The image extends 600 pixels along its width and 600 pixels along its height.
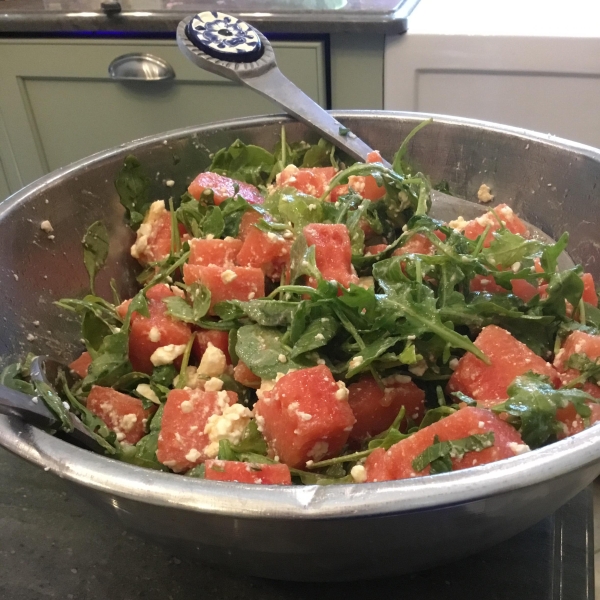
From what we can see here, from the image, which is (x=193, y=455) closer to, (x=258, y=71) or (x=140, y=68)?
(x=258, y=71)

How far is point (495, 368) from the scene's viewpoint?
2.30 ft

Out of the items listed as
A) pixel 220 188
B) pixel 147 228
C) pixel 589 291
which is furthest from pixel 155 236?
pixel 589 291

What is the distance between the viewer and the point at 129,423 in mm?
764

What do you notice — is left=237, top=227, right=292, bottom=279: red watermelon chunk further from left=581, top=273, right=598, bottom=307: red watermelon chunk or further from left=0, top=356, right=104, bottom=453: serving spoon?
left=581, top=273, right=598, bottom=307: red watermelon chunk

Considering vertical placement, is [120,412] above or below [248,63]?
below

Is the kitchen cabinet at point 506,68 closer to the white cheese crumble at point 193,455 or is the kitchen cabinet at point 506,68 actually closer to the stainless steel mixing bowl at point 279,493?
the stainless steel mixing bowl at point 279,493

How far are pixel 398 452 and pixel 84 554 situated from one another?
1.30ft

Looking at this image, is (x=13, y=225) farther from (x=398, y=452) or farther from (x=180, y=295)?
(x=398, y=452)

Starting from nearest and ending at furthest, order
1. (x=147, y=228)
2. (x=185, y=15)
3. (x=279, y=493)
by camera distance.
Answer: (x=279, y=493)
(x=147, y=228)
(x=185, y=15)

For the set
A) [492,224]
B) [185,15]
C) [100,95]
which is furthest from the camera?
[100,95]

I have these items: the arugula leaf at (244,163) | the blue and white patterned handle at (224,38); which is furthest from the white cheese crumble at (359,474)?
the blue and white patterned handle at (224,38)

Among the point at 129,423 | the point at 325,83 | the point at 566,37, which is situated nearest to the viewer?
the point at 129,423

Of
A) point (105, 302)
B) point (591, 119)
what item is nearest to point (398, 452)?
point (105, 302)

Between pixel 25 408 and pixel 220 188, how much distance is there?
550 millimetres
